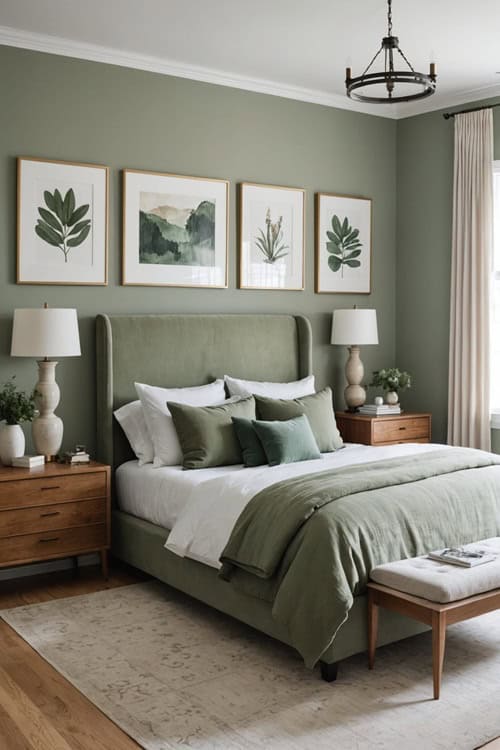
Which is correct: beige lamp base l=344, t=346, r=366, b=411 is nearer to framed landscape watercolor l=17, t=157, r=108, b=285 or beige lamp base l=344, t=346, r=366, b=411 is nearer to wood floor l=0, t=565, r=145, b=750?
framed landscape watercolor l=17, t=157, r=108, b=285

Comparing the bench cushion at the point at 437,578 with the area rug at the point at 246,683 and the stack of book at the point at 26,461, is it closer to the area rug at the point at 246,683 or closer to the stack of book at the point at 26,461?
the area rug at the point at 246,683

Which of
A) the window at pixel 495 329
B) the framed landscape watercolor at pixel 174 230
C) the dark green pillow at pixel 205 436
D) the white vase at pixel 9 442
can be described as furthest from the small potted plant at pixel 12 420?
the window at pixel 495 329

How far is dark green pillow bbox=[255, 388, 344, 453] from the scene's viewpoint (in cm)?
481

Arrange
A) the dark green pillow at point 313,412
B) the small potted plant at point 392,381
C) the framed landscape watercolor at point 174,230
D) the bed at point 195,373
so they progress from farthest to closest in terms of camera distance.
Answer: the small potted plant at point 392,381, the framed landscape watercolor at point 174,230, the dark green pillow at point 313,412, the bed at point 195,373

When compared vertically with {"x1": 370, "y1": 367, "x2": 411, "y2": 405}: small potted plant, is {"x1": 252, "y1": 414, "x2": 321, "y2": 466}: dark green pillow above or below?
below

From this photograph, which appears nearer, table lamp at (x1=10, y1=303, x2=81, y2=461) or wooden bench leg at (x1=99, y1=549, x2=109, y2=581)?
table lamp at (x1=10, y1=303, x2=81, y2=461)

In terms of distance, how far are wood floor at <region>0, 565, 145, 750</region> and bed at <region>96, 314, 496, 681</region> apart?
0.80 metres

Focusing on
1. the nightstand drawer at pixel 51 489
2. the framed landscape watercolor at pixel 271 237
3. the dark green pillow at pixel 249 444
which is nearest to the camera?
the nightstand drawer at pixel 51 489

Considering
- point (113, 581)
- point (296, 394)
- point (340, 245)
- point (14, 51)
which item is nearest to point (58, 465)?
point (113, 581)

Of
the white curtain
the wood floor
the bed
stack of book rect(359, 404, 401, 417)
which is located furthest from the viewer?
stack of book rect(359, 404, 401, 417)

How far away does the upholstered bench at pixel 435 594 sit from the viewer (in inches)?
122

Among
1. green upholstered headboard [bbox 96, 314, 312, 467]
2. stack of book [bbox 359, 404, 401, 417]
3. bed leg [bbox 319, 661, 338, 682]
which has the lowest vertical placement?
bed leg [bbox 319, 661, 338, 682]

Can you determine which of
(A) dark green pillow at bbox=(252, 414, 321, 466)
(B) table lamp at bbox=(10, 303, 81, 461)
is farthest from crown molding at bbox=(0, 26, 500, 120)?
(A) dark green pillow at bbox=(252, 414, 321, 466)

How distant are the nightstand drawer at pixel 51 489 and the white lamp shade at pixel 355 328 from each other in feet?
6.98
